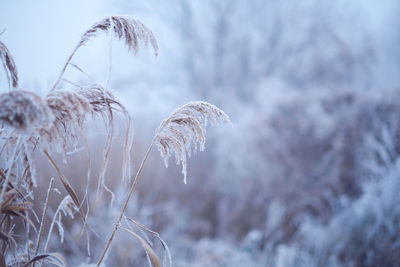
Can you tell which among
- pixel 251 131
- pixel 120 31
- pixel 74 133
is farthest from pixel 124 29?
pixel 251 131

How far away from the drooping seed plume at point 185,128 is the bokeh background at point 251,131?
0.26m

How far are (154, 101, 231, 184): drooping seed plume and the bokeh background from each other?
258 mm

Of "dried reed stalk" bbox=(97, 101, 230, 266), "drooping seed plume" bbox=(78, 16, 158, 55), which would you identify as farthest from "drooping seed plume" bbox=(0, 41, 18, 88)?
"dried reed stalk" bbox=(97, 101, 230, 266)

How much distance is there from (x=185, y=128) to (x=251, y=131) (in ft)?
16.2

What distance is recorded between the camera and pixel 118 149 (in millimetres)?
5328

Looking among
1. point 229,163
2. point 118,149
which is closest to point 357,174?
point 229,163

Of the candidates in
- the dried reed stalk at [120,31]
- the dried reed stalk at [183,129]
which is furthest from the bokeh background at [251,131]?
the dried reed stalk at [183,129]

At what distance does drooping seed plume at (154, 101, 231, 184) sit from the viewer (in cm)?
117

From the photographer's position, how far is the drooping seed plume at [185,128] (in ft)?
3.84

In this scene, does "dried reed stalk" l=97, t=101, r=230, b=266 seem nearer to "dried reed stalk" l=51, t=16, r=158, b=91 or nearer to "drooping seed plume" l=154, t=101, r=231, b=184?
"drooping seed plume" l=154, t=101, r=231, b=184

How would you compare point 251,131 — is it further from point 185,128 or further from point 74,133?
point 74,133

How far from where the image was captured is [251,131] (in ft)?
19.8

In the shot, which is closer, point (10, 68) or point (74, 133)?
point (74, 133)

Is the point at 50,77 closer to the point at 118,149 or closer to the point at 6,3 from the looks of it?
the point at 6,3
